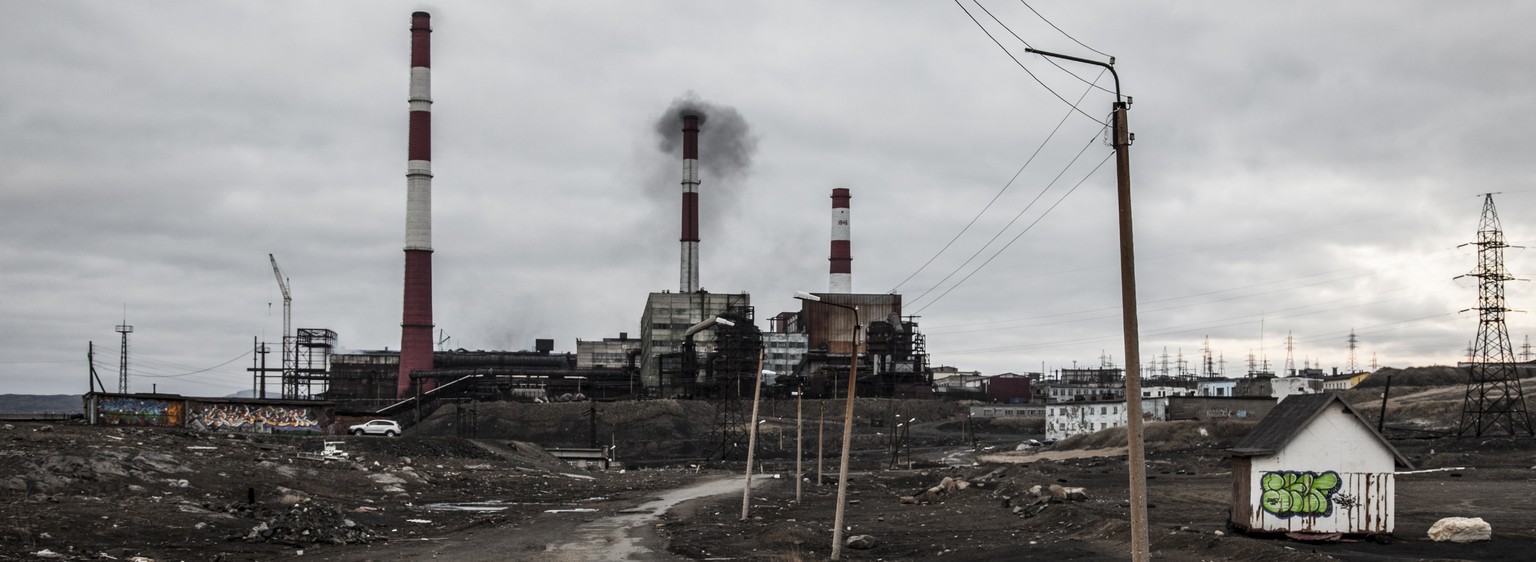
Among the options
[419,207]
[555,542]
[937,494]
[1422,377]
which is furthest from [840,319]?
Answer: [555,542]

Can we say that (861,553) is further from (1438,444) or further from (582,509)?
(1438,444)

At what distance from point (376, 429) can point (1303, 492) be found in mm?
62178

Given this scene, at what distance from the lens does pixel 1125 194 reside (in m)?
15.1

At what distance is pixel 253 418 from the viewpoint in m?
65.2

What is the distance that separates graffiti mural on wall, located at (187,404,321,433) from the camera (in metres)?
62.9

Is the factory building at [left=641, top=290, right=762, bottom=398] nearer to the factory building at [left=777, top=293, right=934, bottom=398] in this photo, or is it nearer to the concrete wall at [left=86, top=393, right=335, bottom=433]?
the factory building at [left=777, top=293, right=934, bottom=398]

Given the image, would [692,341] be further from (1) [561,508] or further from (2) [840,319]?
(1) [561,508]

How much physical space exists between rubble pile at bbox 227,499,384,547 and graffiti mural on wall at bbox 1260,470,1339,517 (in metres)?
23.4

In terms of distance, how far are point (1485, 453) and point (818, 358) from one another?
77303 millimetres

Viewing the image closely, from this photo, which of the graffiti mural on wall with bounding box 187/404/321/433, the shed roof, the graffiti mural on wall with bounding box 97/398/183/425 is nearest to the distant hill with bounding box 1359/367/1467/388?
the graffiti mural on wall with bounding box 187/404/321/433

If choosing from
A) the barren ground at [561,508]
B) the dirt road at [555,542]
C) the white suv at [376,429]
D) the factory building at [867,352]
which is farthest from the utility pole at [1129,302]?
the factory building at [867,352]

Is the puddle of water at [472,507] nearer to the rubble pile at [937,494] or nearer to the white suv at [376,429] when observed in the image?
the rubble pile at [937,494]

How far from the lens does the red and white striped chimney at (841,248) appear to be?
123125mm

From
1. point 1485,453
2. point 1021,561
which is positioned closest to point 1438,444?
point 1485,453
